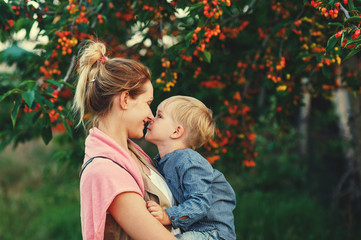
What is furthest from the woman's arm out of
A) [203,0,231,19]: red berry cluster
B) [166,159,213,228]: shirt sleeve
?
[203,0,231,19]: red berry cluster

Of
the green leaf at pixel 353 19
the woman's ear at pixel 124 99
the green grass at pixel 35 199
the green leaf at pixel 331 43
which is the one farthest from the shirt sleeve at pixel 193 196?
the green grass at pixel 35 199

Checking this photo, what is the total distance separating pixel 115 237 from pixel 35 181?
7516mm

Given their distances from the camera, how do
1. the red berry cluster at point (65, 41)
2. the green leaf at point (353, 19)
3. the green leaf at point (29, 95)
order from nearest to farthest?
the green leaf at point (353, 19) < the green leaf at point (29, 95) < the red berry cluster at point (65, 41)

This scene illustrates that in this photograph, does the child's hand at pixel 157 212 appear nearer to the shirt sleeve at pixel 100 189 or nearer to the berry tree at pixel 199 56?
the shirt sleeve at pixel 100 189

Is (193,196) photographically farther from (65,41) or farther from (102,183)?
(65,41)

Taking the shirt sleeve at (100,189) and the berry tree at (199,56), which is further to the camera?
the berry tree at (199,56)

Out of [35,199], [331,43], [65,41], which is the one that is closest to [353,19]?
[331,43]

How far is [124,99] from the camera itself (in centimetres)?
167

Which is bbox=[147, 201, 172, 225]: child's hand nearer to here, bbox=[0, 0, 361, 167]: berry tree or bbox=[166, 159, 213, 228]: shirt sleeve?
bbox=[166, 159, 213, 228]: shirt sleeve

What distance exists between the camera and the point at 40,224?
19.6 ft

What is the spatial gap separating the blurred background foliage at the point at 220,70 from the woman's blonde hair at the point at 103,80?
0.35 metres

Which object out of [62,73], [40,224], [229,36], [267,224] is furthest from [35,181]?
[229,36]

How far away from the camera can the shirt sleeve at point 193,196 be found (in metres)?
1.61

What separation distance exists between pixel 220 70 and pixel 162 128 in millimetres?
1405
